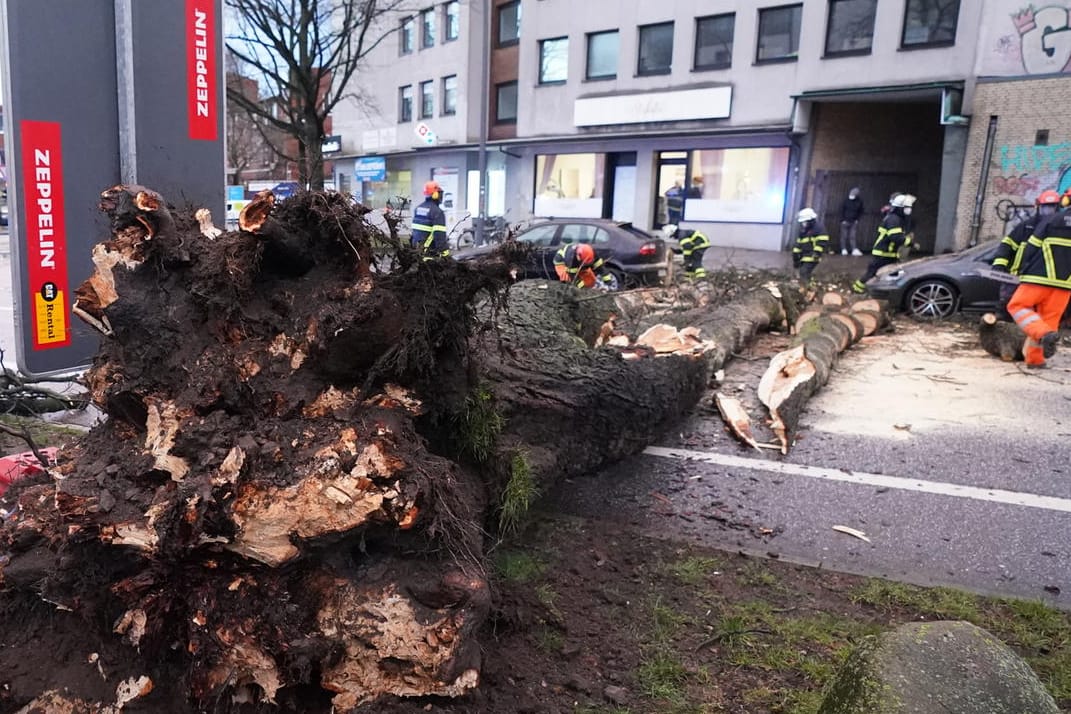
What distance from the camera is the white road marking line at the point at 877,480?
4422 mm

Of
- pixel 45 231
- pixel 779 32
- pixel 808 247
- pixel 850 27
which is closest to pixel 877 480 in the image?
pixel 45 231

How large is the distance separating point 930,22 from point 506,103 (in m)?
16.1

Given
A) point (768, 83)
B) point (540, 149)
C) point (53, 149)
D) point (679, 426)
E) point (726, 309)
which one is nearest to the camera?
point (53, 149)

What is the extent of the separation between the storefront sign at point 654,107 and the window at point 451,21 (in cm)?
801

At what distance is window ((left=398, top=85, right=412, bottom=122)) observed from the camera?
3425cm

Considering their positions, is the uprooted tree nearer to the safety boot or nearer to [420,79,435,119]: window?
the safety boot

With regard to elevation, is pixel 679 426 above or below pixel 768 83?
below

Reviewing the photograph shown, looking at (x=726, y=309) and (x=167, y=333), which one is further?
(x=726, y=309)

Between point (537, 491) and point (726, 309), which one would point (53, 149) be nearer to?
point (537, 491)

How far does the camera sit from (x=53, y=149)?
4.46 meters

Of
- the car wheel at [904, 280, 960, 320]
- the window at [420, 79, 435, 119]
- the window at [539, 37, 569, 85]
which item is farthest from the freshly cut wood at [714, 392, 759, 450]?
the window at [420, 79, 435, 119]

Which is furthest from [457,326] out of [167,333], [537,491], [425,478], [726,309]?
[726,309]

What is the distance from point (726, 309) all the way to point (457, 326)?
6.16m

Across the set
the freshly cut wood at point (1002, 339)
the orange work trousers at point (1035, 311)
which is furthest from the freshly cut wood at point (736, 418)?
the freshly cut wood at point (1002, 339)
